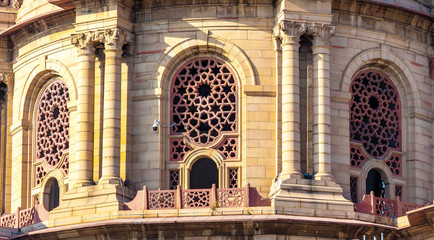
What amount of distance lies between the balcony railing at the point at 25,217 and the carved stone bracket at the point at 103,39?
4.88m

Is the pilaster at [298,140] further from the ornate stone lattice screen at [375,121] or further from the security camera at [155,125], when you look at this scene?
the security camera at [155,125]

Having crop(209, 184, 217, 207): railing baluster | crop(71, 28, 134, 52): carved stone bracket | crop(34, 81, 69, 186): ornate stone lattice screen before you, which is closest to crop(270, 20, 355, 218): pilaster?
crop(209, 184, 217, 207): railing baluster

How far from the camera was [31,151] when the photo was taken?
53.2 m

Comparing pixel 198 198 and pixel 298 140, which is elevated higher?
pixel 298 140

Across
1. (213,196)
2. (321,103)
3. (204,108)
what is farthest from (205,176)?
(321,103)

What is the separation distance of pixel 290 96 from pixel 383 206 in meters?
4.12

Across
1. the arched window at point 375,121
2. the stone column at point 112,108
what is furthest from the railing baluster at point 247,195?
the arched window at point 375,121

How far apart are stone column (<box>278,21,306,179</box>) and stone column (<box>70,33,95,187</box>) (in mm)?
5622

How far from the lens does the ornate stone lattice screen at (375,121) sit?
2004 inches

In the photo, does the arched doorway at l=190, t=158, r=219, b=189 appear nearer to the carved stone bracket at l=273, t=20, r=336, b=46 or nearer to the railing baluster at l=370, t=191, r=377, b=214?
the carved stone bracket at l=273, t=20, r=336, b=46

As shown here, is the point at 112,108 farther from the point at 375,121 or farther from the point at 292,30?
the point at 375,121

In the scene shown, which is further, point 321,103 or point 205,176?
point 205,176

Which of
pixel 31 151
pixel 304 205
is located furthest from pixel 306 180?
pixel 31 151

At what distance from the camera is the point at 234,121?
49969mm
